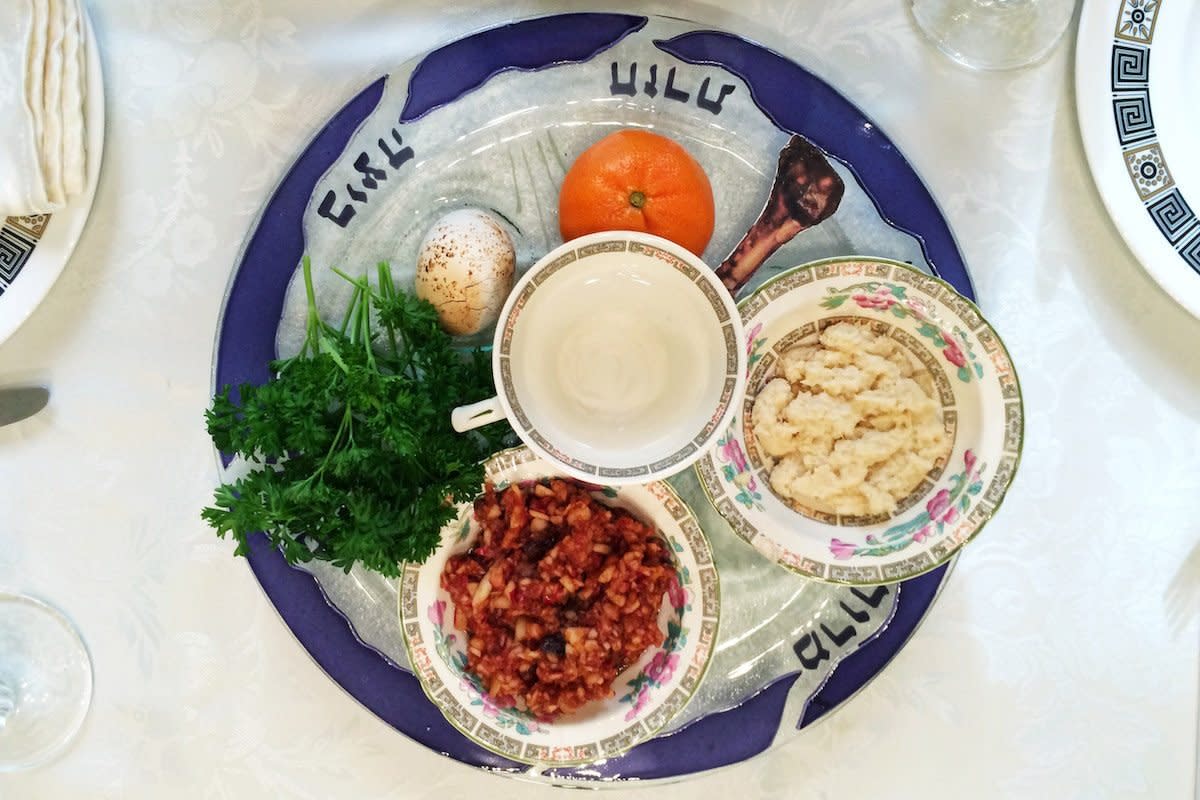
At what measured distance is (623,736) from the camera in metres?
1.09

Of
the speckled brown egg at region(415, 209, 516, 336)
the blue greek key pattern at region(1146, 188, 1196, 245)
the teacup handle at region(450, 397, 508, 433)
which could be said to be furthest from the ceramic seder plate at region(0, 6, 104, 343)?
the blue greek key pattern at region(1146, 188, 1196, 245)

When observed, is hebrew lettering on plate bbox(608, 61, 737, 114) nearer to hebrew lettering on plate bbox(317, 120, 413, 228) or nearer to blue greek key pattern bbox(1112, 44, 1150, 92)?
hebrew lettering on plate bbox(317, 120, 413, 228)

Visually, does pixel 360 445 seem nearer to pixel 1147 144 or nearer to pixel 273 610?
pixel 273 610

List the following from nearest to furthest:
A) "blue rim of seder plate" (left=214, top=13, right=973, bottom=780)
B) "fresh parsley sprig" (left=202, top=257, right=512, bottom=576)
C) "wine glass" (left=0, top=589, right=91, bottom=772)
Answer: "fresh parsley sprig" (left=202, top=257, right=512, bottom=576)
"blue rim of seder plate" (left=214, top=13, right=973, bottom=780)
"wine glass" (left=0, top=589, right=91, bottom=772)

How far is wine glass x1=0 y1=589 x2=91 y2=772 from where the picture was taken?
49.6 inches

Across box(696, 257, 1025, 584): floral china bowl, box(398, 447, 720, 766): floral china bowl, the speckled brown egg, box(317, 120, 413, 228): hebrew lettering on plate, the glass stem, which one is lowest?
the glass stem

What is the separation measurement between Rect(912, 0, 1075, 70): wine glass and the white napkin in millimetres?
1193

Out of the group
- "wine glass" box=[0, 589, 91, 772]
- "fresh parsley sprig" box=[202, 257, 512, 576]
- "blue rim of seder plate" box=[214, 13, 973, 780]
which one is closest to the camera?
"fresh parsley sprig" box=[202, 257, 512, 576]

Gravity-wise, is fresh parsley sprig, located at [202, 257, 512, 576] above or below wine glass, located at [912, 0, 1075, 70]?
below

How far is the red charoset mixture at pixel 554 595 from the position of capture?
1078mm

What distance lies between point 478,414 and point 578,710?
1.38 feet

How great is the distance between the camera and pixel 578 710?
111cm

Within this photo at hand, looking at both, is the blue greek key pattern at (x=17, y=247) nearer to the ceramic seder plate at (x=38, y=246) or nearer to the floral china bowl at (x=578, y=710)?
the ceramic seder plate at (x=38, y=246)

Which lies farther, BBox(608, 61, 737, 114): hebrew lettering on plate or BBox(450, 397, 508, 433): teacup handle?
BBox(608, 61, 737, 114): hebrew lettering on plate
